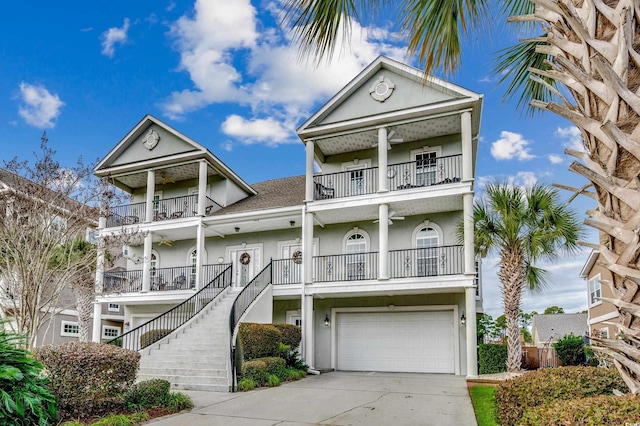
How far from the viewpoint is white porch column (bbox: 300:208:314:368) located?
1638 centimetres

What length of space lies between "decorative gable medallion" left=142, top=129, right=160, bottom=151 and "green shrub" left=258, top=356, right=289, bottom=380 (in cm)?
1137

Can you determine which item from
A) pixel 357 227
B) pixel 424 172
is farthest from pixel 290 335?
pixel 424 172

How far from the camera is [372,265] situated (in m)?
17.5

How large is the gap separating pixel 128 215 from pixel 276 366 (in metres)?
11.8

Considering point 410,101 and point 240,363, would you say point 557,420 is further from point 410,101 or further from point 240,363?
point 410,101

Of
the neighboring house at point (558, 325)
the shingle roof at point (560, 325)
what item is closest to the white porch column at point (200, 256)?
the neighboring house at point (558, 325)

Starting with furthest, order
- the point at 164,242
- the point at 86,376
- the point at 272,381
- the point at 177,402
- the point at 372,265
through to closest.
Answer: the point at 164,242 → the point at 372,265 → the point at 272,381 → the point at 177,402 → the point at 86,376

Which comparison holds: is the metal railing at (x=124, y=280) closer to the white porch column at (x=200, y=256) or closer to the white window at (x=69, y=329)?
the white porch column at (x=200, y=256)

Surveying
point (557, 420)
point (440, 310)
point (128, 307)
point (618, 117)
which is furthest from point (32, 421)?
point (128, 307)

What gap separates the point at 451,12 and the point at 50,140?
33.8 ft

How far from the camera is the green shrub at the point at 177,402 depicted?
9359 mm

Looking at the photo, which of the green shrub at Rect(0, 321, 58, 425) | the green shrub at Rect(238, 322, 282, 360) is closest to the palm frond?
the green shrub at Rect(0, 321, 58, 425)

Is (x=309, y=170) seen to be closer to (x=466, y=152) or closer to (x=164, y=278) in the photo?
(x=466, y=152)

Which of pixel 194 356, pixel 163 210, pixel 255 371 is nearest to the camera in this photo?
pixel 255 371
